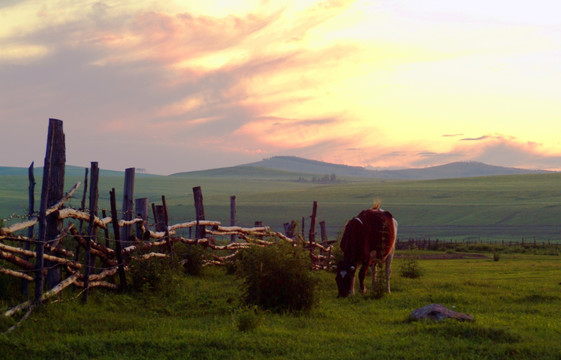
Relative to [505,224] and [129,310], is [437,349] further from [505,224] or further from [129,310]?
[505,224]

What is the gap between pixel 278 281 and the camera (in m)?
10.9

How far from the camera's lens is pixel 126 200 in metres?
14.5

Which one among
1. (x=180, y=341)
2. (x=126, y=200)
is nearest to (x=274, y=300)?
(x=180, y=341)

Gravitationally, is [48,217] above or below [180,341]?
above

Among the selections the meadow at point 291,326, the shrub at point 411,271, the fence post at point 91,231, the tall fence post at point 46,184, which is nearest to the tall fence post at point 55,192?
the tall fence post at point 46,184

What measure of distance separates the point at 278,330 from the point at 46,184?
13.7 ft

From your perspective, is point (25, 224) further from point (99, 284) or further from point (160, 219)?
point (160, 219)

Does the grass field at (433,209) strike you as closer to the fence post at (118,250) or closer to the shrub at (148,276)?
the shrub at (148,276)

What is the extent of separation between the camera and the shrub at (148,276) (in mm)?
11891

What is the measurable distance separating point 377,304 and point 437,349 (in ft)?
13.3

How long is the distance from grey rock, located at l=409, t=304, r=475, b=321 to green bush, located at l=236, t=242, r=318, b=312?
1905 millimetres

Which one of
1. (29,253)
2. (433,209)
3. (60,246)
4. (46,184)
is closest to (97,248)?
(60,246)

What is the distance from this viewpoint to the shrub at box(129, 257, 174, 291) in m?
11.9

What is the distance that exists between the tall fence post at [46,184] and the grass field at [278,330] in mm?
473
